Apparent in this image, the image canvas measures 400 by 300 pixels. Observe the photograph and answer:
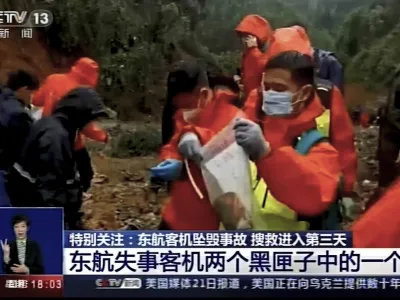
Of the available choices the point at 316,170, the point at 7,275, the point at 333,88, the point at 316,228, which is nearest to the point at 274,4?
the point at 333,88

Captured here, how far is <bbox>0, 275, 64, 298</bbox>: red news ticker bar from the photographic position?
493cm

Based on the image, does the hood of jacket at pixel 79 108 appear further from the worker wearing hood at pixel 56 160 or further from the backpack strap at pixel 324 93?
the backpack strap at pixel 324 93

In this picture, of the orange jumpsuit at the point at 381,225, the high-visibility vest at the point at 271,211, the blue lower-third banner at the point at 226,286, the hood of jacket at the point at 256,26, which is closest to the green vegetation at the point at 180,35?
the hood of jacket at the point at 256,26

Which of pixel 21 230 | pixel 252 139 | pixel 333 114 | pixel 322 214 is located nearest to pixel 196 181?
pixel 252 139

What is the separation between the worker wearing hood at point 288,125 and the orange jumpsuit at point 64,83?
81 centimetres

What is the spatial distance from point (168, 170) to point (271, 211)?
1.91 feet

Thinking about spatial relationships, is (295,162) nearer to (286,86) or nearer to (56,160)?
(286,86)

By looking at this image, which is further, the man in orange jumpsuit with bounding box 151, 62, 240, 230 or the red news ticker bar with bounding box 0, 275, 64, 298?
the red news ticker bar with bounding box 0, 275, 64, 298

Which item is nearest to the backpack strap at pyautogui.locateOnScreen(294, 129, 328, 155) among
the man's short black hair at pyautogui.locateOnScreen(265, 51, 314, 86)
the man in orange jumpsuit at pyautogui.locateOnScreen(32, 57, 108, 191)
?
the man's short black hair at pyautogui.locateOnScreen(265, 51, 314, 86)

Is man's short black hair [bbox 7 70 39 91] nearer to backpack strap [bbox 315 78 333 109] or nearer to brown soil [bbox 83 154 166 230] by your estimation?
brown soil [bbox 83 154 166 230]

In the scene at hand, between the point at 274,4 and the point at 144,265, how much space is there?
153cm

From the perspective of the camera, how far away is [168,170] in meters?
4.82

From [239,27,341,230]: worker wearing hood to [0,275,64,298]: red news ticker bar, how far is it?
1245 millimetres

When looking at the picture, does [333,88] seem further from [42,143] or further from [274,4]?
[42,143]
